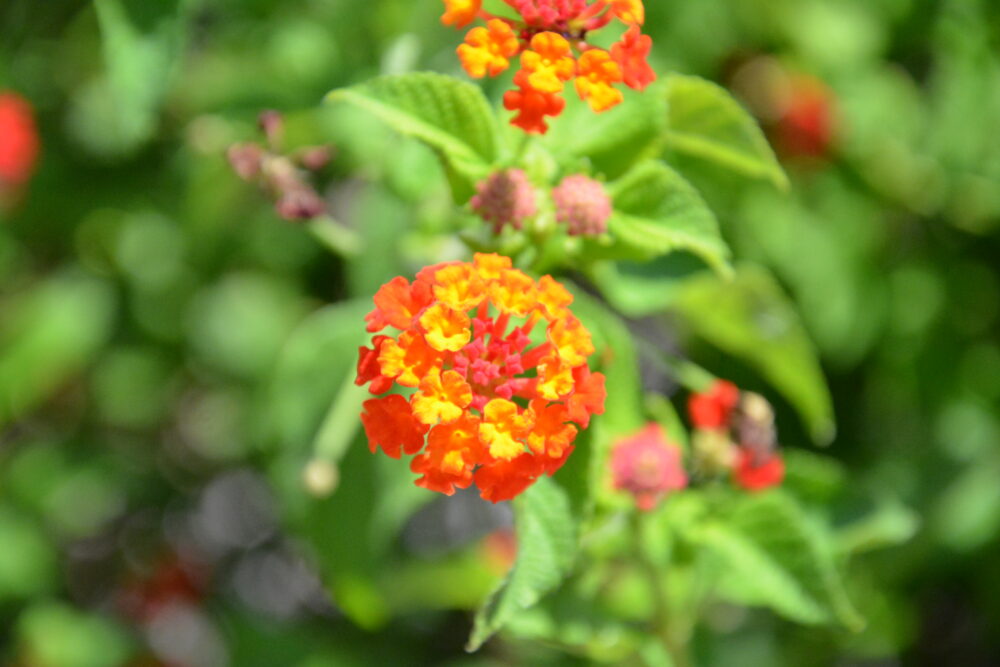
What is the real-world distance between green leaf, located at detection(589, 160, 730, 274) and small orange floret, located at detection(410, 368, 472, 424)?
1.03ft

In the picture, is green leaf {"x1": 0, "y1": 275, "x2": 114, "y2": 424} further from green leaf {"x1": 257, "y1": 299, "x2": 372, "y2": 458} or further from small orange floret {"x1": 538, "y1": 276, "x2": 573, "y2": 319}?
small orange floret {"x1": 538, "y1": 276, "x2": 573, "y2": 319}

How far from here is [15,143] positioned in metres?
2.37

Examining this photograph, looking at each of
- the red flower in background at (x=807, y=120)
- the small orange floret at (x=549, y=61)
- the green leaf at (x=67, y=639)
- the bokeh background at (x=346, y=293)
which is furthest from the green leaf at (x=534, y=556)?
the green leaf at (x=67, y=639)

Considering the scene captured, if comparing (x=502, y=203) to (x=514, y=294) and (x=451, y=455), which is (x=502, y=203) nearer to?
(x=514, y=294)

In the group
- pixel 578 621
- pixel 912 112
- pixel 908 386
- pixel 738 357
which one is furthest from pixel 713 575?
pixel 912 112

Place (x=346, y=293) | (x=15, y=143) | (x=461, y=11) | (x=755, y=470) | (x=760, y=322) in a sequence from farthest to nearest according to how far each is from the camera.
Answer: (x=346, y=293)
(x=15, y=143)
(x=760, y=322)
(x=755, y=470)
(x=461, y=11)

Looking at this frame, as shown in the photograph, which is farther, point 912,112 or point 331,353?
point 912,112

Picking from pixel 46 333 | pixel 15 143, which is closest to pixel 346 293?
pixel 46 333

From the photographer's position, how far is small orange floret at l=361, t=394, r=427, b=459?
1085mm

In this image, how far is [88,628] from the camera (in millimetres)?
2666

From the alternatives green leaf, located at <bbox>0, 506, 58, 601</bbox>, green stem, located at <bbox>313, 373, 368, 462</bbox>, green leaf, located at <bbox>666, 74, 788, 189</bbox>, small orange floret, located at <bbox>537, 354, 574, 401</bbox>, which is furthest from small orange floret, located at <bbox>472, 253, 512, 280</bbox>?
green leaf, located at <bbox>0, 506, 58, 601</bbox>

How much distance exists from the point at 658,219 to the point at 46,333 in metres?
1.75

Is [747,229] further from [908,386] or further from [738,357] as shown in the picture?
[908,386]

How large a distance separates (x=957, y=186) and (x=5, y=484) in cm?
236
